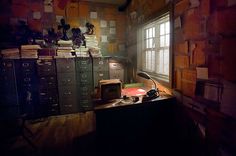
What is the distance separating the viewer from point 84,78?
416 cm

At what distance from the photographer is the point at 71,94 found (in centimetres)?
411

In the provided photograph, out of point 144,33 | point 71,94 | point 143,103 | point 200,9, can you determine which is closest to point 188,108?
point 143,103

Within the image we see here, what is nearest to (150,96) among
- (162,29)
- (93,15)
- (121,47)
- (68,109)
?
(162,29)

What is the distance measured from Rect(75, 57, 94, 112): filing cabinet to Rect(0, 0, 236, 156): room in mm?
25

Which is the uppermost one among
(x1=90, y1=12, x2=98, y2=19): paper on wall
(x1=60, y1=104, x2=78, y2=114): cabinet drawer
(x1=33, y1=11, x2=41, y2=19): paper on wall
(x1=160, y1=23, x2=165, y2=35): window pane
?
(x1=90, y1=12, x2=98, y2=19): paper on wall

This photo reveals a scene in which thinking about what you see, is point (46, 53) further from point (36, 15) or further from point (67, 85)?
point (36, 15)

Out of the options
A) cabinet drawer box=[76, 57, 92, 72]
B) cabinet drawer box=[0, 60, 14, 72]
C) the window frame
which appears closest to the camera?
the window frame

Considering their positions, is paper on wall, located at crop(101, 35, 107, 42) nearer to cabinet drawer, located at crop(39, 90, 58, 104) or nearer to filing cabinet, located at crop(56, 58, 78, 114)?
filing cabinet, located at crop(56, 58, 78, 114)

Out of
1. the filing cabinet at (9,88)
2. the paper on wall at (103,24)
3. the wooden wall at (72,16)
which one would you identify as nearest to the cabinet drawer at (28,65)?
the filing cabinet at (9,88)

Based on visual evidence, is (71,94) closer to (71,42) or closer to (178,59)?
(71,42)

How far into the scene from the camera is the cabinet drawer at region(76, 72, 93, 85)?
13.6ft

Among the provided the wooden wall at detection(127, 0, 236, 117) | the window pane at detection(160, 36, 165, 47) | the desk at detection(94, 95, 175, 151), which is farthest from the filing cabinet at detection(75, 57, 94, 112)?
the wooden wall at detection(127, 0, 236, 117)

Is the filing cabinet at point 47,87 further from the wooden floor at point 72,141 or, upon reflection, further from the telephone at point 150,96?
the telephone at point 150,96

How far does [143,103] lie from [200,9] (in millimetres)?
1288
